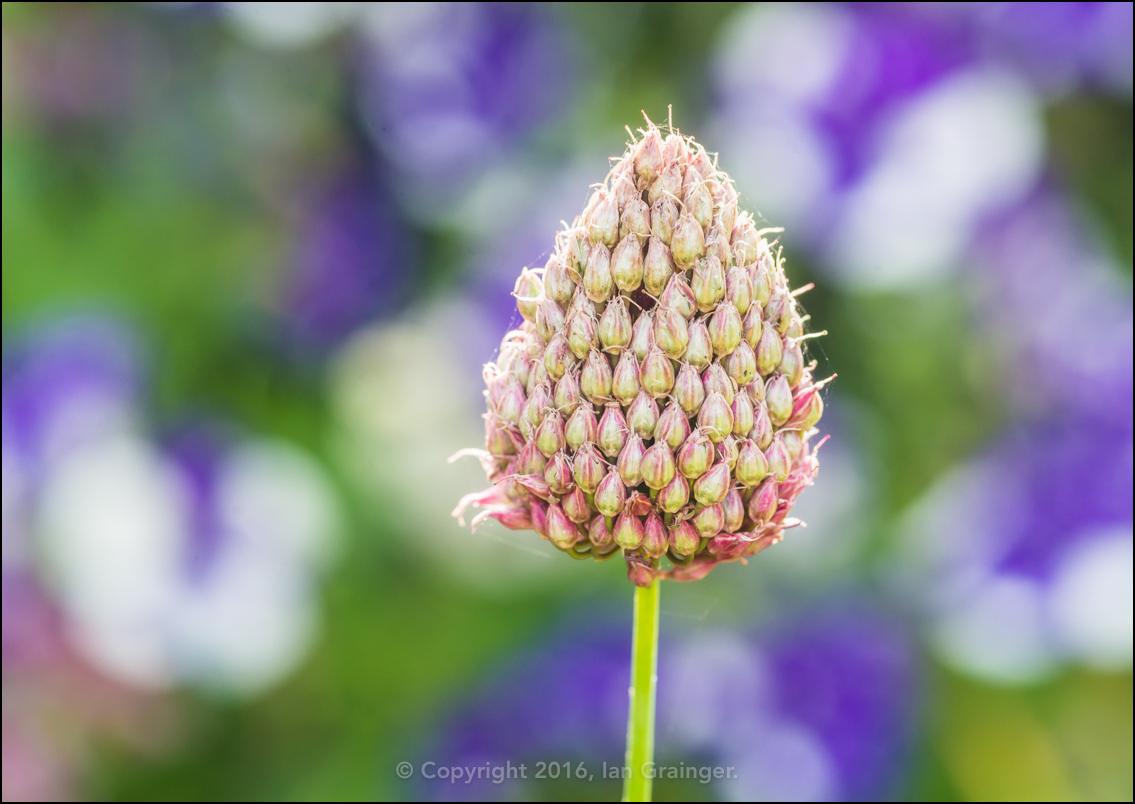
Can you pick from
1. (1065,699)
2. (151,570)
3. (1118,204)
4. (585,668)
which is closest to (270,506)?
(151,570)

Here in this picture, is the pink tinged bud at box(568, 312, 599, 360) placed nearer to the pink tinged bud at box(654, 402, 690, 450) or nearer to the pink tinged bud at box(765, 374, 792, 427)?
the pink tinged bud at box(654, 402, 690, 450)

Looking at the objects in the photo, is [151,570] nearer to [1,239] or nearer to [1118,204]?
[1,239]

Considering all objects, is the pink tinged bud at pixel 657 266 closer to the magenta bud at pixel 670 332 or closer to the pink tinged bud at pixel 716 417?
the magenta bud at pixel 670 332

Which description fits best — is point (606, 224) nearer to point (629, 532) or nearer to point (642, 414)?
point (642, 414)

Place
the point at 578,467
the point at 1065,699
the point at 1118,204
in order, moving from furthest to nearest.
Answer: the point at 1118,204, the point at 1065,699, the point at 578,467

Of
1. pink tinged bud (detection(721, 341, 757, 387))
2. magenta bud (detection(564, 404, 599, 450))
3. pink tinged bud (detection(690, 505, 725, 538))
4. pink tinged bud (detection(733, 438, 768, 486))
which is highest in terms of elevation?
pink tinged bud (detection(721, 341, 757, 387))

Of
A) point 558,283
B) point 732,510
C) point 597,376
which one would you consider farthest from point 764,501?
point 558,283

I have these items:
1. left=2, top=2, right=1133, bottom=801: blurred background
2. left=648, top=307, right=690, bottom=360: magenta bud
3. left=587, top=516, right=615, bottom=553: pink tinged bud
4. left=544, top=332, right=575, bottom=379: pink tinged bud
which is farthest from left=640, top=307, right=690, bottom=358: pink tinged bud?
left=2, top=2, right=1133, bottom=801: blurred background
